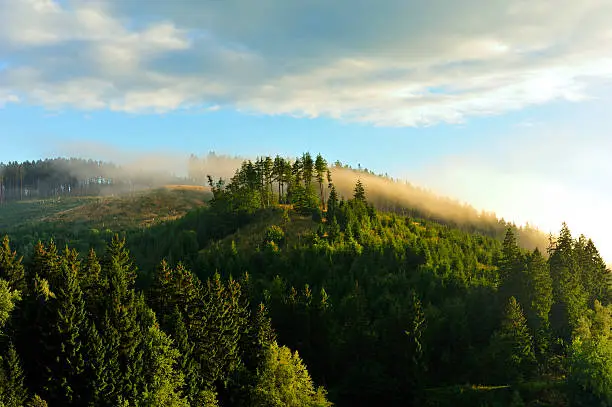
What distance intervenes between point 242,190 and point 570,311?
95.1m

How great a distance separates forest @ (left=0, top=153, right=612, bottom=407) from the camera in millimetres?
54969

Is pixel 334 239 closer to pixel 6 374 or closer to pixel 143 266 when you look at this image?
pixel 143 266

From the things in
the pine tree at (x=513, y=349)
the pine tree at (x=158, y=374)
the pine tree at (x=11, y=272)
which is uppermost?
the pine tree at (x=11, y=272)

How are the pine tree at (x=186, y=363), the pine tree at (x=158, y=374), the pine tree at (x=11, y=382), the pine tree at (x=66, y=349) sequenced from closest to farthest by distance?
1. the pine tree at (x=11, y=382)
2. the pine tree at (x=66, y=349)
3. the pine tree at (x=158, y=374)
4. the pine tree at (x=186, y=363)

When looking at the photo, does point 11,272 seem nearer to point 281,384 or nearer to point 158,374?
point 158,374

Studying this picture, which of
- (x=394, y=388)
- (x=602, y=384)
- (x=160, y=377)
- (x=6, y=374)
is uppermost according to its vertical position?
(x=6, y=374)

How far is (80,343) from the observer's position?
5316 cm

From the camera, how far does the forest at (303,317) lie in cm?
5497

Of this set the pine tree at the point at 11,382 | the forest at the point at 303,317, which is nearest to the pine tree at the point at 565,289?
the forest at the point at 303,317

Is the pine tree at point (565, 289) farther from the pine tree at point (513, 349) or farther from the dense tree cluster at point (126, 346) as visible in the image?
the dense tree cluster at point (126, 346)

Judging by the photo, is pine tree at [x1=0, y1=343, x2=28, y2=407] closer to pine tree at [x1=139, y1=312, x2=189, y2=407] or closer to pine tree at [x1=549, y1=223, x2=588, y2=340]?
pine tree at [x1=139, y1=312, x2=189, y2=407]

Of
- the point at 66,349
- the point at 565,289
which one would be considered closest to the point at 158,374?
the point at 66,349

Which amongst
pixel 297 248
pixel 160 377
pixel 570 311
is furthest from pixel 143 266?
pixel 570 311

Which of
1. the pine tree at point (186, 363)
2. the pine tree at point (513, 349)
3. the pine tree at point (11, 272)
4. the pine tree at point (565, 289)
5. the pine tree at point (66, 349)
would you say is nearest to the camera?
the pine tree at point (66, 349)
